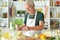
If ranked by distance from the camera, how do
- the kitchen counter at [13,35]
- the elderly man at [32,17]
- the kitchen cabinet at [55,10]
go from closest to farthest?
the kitchen counter at [13,35], the elderly man at [32,17], the kitchen cabinet at [55,10]

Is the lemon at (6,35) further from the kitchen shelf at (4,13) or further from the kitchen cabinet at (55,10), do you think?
the kitchen cabinet at (55,10)

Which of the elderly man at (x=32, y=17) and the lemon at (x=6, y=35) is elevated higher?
the elderly man at (x=32, y=17)

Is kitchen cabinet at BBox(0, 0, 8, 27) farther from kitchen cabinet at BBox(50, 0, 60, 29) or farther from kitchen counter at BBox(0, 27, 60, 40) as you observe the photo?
kitchen counter at BBox(0, 27, 60, 40)

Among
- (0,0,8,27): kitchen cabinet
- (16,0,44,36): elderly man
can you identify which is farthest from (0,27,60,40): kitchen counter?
(0,0,8,27): kitchen cabinet

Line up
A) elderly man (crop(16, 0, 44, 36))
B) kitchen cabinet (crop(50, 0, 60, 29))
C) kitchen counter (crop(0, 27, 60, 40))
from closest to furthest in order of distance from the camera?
kitchen counter (crop(0, 27, 60, 40))
elderly man (crop(16, 0, 44, 36))
kitchen cabinet (crop(50, 0, 60, 29))

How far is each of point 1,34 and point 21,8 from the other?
2.13 m

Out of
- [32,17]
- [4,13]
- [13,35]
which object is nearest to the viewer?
[13,35]

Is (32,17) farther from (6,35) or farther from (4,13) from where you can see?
(4,13)

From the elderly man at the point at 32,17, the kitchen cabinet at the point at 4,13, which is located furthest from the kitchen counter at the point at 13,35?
the kitchen cabinet at the point at 4,13

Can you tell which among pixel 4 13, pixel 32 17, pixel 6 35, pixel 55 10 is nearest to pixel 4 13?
pixel 4 13

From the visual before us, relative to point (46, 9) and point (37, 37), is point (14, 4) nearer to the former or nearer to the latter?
point (46, 9)

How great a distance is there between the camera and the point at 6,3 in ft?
13.9

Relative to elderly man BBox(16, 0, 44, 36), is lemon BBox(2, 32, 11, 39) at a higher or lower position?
lower

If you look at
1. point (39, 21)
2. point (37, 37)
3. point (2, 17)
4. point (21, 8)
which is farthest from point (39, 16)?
point (2, 17)
